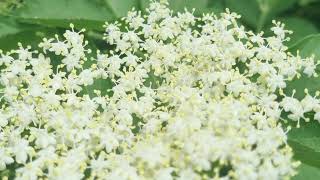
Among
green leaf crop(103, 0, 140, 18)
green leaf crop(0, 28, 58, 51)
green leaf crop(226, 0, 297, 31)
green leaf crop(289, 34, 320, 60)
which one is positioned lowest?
green leaf crop(0, 28, 58, 51)

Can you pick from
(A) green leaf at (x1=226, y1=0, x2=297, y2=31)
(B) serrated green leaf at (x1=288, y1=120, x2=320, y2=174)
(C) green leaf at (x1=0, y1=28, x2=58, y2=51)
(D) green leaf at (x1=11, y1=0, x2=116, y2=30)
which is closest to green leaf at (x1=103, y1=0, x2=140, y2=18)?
(D) green leaf at (x1=11, y1=0, x2=116, y2=30)

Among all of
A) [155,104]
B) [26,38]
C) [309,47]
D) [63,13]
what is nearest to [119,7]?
[63,13]

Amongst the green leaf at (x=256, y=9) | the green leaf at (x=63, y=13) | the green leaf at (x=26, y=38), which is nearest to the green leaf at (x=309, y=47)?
the green leaf at (x=256, y=9)

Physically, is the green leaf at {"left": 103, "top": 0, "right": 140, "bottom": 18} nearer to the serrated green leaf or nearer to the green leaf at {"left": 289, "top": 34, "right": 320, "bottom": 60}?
the green leaf at {"left": 289, "top": 34, "right": 320, "bottom": 60}

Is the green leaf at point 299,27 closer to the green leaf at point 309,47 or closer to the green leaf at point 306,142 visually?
the green leaf at point 309,47

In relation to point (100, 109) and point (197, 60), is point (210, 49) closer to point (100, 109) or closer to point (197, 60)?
point (197, 60)
